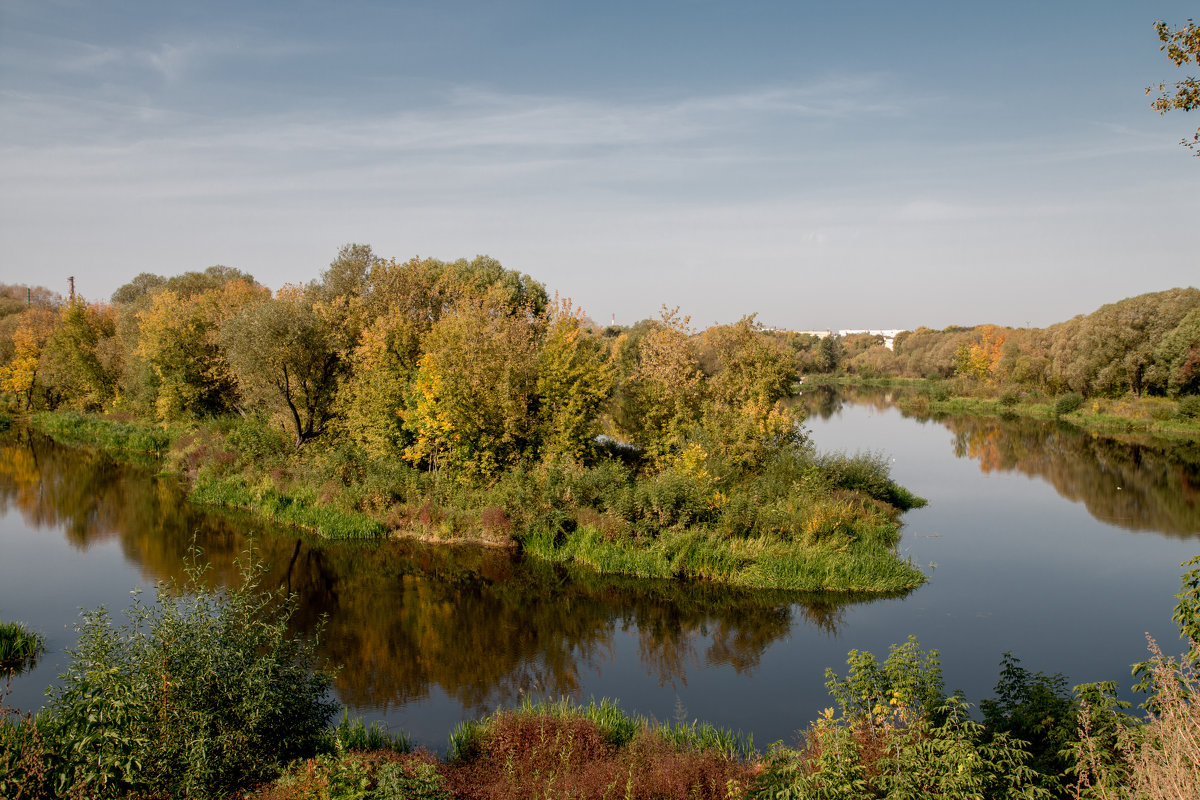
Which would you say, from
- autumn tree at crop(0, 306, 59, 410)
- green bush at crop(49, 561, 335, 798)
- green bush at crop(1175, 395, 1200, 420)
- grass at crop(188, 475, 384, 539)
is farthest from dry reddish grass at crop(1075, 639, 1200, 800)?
autumn tree at crop(0, 306, 59, 410)

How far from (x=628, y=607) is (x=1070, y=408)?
161 feet

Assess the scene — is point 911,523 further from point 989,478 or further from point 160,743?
point 160,743

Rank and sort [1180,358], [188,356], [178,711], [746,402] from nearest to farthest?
[178,711], [746,402], [188,356], [1180,358]

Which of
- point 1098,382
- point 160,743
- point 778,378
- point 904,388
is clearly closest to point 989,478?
point 778,378

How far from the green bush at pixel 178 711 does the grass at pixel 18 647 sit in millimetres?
6807

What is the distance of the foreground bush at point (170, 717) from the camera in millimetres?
6285

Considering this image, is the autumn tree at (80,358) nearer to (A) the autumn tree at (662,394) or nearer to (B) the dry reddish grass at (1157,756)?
(A) the autumn tree at (662,394)

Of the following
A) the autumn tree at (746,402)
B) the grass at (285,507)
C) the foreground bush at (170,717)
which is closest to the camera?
the foreground bush at (170,717)

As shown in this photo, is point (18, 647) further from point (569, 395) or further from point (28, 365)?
point (28, 365)

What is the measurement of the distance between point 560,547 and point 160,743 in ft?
39.6

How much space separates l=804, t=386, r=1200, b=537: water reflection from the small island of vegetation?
7.67m

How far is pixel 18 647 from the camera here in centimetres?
1245

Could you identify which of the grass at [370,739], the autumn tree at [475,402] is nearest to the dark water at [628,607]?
the grass at [370,739]

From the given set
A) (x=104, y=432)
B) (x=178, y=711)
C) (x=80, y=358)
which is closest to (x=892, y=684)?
(x=178, y=711)
